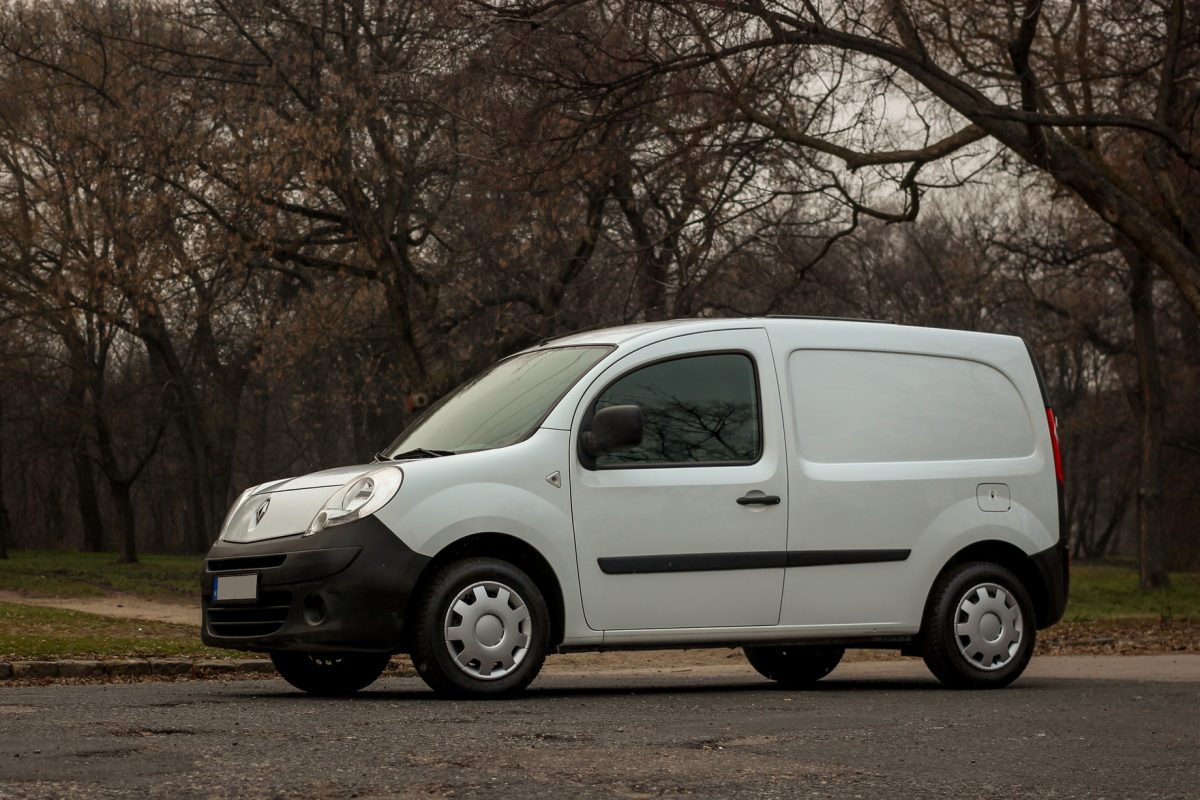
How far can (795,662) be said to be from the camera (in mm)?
10602

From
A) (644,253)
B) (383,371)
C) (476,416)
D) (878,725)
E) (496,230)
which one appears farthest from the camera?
(383,371)

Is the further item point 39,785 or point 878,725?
point 878,725

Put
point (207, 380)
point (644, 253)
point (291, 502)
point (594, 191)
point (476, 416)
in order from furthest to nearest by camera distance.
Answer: point (207, 380) → point (594, 191) → point (644, 253) → point (476, 416) → point (291, 502)

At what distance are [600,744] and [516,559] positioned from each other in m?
2.21

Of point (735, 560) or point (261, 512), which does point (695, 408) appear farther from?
point (261, 512)

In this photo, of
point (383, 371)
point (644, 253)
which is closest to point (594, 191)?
→ point (644, 253)

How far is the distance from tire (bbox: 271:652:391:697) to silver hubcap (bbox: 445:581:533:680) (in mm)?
1141

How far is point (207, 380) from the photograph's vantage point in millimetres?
41344

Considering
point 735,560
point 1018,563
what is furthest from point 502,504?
point 1018,563

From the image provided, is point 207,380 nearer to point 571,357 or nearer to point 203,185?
point 203,185

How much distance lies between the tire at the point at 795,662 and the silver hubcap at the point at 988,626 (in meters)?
1.17

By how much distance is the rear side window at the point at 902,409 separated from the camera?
365 inches

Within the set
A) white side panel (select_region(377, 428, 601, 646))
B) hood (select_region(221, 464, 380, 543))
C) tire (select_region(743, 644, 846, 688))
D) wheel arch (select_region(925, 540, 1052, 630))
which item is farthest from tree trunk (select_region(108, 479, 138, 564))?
white side panel (select_region(377, 428, 601, 646))

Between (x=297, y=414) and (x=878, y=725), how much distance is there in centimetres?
2627
